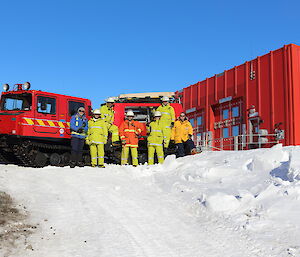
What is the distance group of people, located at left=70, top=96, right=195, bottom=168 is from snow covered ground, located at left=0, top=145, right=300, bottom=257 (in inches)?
87.7

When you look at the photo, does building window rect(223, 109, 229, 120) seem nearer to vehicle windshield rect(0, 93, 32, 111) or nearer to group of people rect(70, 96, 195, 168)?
group of people rect(70, 96, 195, 168)

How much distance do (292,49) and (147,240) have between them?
11.9 meters

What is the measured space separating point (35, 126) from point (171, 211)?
6.31m

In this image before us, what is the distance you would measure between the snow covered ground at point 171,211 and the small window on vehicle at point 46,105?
2.87 meters

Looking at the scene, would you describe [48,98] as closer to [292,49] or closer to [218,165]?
[218,165]

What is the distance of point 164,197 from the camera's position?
654 centimetres

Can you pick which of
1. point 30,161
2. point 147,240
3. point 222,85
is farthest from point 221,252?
point 222,85

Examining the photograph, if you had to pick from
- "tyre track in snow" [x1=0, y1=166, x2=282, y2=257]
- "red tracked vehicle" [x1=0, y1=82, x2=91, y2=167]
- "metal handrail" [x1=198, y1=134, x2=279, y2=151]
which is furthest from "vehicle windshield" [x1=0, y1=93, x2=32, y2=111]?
"metal handrail" [x1=198, y1=134, x2=279, y2=151]

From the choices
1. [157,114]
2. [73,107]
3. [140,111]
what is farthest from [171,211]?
[140,111]

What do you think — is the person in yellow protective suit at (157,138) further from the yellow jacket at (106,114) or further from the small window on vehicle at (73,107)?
the small window on vehicle at (73,107)

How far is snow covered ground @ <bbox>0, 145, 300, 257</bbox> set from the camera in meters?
4.07

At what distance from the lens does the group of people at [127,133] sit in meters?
10.5

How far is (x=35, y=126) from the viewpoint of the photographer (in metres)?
10.5

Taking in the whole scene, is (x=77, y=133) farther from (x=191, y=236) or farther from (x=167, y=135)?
(x=191, y=236)
